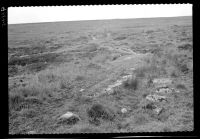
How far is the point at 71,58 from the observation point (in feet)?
52.9

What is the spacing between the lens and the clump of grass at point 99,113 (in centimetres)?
607

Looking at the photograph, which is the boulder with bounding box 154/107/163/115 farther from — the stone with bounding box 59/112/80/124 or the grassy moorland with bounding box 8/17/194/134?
the stone with bounding box 59/112/80/124

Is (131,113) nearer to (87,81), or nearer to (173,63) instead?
(87,81)

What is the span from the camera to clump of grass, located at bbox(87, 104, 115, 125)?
6066mm

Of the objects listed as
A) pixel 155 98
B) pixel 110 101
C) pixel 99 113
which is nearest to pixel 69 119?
pixel 99 113

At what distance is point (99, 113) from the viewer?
20.6 ft

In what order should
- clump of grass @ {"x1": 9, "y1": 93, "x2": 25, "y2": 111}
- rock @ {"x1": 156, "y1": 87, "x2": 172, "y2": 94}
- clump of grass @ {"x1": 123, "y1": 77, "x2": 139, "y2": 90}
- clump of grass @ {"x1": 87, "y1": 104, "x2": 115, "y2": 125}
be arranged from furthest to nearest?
clump of grass @ {"x1": 123, "y1": 77, "x2": 139, "y2": 90} → rock @ {"x1": 156, "y1": 87, "x2": 172, "y2": 94} → clump of grass @ {"x1": 9, "y1": 93, "x2": 25, "y2": 111} → clump of grass @ {"x1": 87, "y1": 104, "x2": 115, "y2": 125}

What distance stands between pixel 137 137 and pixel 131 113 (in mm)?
3131

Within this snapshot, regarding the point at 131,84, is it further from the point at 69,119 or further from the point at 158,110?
the point at 69,119

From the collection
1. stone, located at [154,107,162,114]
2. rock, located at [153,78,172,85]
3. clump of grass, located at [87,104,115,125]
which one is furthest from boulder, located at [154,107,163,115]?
rock, located at [153,78,172,85]

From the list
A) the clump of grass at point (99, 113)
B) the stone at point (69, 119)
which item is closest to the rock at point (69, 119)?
the stone at point (69, 119)

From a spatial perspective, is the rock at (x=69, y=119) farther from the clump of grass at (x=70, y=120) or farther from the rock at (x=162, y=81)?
the rock at (x=162, y=81)

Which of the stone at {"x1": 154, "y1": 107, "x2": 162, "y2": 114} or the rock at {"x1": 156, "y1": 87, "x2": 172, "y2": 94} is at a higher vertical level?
the rock at {"x1": 156, "y1": 87, "x2": 172, "y2": 94}
